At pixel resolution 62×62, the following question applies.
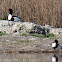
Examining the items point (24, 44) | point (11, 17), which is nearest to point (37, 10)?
point (11, 17)

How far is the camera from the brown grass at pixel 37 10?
41.5ft

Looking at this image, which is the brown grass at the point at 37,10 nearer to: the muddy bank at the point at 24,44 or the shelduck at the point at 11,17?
the shelduck at the point at 11,17

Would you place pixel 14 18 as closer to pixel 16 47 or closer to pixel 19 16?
pixel 19 16

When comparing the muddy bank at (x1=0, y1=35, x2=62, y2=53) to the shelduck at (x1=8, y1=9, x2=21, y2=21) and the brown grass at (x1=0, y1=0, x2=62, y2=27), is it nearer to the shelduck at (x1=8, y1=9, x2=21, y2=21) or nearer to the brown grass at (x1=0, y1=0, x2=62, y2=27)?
the shelduck at (x1=8, y1=9, x2=21, y2=21)

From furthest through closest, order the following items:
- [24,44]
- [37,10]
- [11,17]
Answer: [37,10] < [11,17] < [24,44]

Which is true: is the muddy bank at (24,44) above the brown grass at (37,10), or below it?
below

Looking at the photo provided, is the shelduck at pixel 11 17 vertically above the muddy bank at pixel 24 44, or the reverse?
the shelduck at pixel 11 17

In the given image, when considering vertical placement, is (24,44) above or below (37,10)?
below

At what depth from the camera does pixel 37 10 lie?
12875mm

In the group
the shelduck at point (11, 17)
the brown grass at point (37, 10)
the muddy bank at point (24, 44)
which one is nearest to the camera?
the muddy bank at point (24, 44)

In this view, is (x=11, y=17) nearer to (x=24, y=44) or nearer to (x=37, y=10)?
(x=37, y=10)

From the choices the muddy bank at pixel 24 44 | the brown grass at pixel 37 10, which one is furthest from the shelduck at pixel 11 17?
the muddy bank at pixel 24 44

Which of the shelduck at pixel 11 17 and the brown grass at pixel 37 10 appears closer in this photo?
the shelduck at pixel 11 17

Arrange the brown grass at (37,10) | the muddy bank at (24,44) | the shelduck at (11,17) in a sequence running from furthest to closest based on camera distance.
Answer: the brown grass at (37,10), the shelduck at (11,17), the muddy bank at (24,44)
